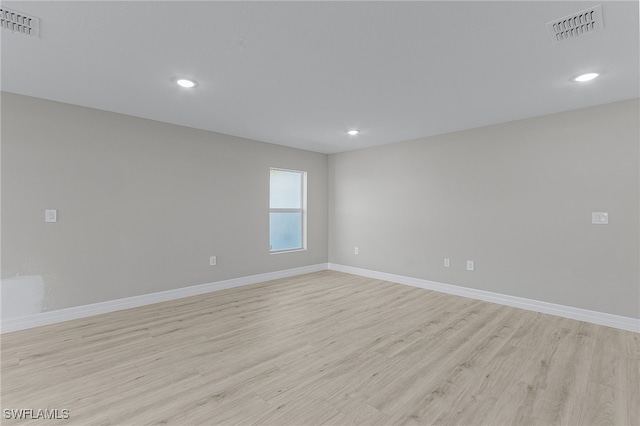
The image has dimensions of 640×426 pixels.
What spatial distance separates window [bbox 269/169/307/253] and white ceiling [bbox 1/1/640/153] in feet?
6.05

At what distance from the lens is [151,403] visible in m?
1.72

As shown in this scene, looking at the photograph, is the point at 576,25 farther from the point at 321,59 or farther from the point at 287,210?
the point at 287,210

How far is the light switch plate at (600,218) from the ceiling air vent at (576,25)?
211cm

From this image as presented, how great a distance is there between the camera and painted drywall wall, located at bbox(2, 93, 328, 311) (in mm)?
2869

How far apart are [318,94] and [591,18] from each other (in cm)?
197

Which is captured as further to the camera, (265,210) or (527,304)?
(265,210)

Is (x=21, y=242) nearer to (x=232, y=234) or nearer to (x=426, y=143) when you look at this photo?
(x=232, y=234)

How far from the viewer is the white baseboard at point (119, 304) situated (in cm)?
282

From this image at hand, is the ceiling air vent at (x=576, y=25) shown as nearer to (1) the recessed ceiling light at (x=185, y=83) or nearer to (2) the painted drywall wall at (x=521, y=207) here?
(2) the painted drywall wall at (x=521, y=207)

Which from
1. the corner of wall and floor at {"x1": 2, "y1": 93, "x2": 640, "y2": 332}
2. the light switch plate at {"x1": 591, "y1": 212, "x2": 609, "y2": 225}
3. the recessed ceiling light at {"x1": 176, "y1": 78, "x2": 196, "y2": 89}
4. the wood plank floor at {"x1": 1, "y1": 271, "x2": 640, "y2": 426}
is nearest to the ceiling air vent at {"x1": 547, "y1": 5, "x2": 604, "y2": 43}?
the corner of wall and floor at {"x1": 2, "y1": 93, "x2": 640, "y2": 332}

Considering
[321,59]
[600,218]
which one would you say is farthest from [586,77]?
[321,59]

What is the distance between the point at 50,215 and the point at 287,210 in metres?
3.16

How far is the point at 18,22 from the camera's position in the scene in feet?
5.72

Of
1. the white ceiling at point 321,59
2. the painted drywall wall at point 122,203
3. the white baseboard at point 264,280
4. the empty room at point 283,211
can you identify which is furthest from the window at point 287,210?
the white ceiling at point 321,59
